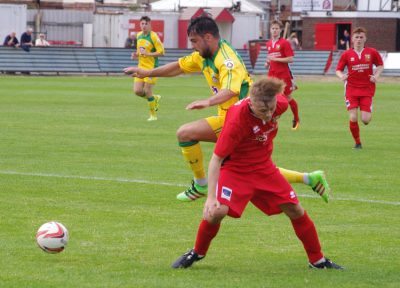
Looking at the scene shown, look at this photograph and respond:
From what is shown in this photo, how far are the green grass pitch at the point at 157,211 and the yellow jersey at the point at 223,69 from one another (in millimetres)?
1366

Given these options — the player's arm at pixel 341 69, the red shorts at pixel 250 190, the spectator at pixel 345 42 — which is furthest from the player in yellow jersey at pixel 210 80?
the spectator at pixel 345 42

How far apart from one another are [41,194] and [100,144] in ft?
20.9

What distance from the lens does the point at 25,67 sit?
1786 inches

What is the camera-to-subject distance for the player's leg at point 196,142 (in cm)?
1148

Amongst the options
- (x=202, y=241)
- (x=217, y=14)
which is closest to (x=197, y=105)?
(x=202, y=241)

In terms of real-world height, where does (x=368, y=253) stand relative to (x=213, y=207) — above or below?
below

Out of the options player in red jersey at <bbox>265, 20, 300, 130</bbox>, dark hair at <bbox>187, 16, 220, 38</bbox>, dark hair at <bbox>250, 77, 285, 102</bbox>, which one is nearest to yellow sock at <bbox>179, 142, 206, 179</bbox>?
dark hair at <bbox>187, 16, 220, 38</bbox>

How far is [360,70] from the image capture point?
63.6 ft

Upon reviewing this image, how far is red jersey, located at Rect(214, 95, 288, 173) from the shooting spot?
26.2 ft

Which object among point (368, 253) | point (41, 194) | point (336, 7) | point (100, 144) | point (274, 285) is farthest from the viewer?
point (336, 7)

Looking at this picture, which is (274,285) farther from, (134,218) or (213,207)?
(134,218)

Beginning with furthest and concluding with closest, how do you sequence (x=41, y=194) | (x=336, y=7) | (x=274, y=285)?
(x=336, y=7)
(x=41, y=194)
(x=274, y=285)

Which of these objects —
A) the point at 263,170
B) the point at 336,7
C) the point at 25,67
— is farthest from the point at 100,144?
the point at 336,7

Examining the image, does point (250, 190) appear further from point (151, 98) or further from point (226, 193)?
point (151, 98)
